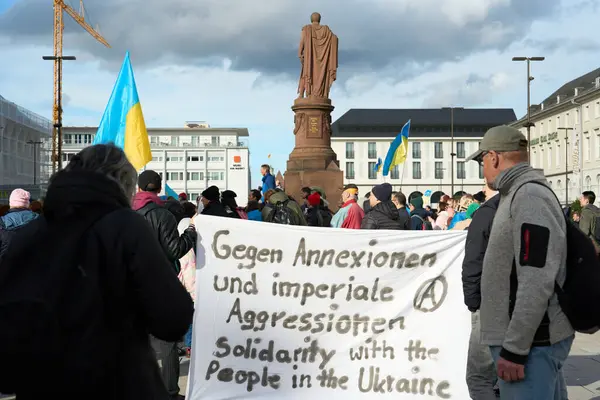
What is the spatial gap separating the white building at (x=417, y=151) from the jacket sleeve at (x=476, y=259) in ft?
342

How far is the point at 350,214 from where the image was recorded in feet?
34.7

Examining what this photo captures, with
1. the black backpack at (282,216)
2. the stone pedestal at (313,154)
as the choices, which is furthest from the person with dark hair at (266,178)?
the black backpack at (282,216)

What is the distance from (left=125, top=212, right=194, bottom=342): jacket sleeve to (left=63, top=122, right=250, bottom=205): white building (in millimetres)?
110011

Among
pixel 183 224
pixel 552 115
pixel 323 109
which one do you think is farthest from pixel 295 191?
pixel 552 115

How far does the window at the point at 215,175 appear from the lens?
378 ft

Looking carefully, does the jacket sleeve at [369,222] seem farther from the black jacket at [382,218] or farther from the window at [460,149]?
Result: the window at [460,149]

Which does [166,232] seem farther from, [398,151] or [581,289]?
[398,151]

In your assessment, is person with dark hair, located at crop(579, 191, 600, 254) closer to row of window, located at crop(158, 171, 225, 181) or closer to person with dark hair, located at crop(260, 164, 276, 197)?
person with dark hair, located at crop(260, 164, 276, 197)

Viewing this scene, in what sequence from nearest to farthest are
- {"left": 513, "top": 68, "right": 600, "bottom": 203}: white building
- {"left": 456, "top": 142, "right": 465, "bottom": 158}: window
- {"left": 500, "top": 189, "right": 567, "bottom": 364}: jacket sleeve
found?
{"left": 500, "top": 189, "right": 567, "bottom": 364}: jacket sleeve
{"left": 513, "top": 68, "right": 600, "bottom": 203}: white building
{"left": 456, "top": 142, "right": 465, "bottom": 158}: window

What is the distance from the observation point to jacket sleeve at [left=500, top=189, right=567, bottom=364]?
3.43m

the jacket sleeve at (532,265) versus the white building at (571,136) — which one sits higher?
the white building at (571,136)

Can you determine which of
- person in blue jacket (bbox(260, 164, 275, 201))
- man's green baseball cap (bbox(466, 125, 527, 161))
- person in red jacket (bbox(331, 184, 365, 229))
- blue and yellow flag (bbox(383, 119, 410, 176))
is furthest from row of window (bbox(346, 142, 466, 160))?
man's green baseball cap (bbox(466, 125, 527, 161))

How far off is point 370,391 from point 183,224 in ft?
7.83

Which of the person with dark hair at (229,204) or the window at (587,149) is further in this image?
the window at (587,149)
